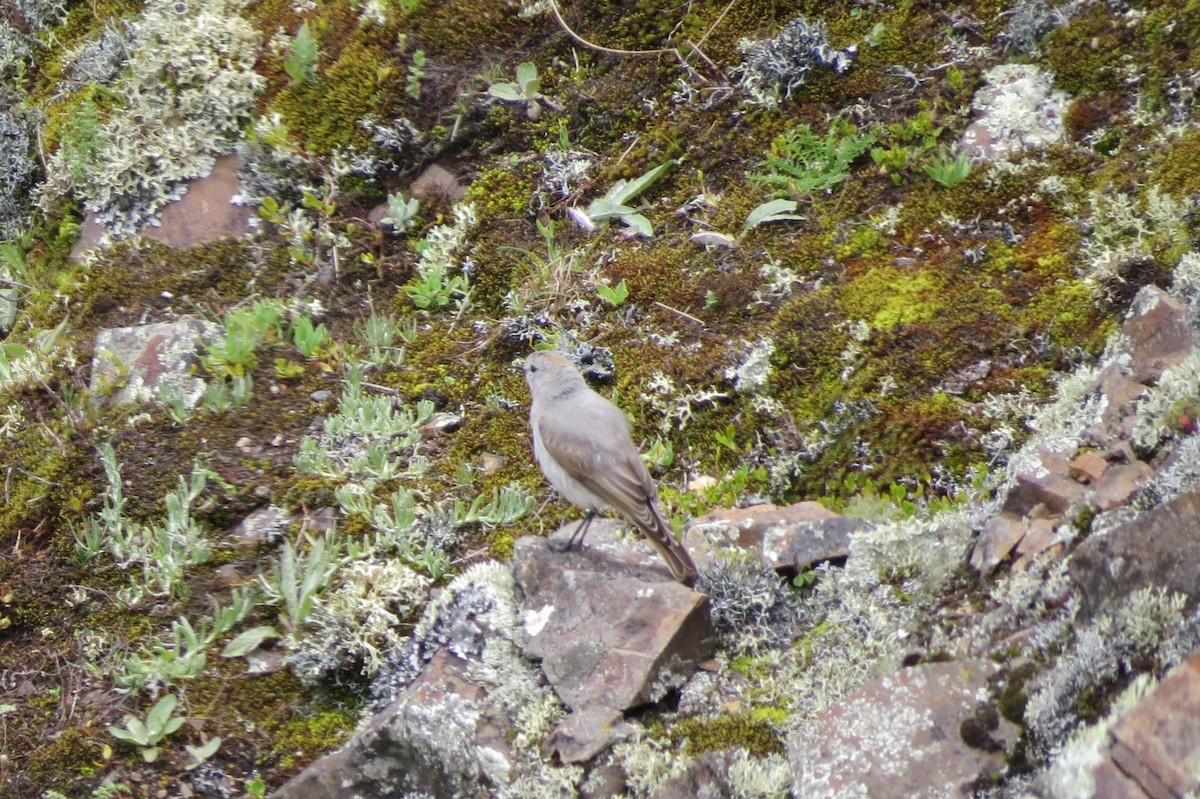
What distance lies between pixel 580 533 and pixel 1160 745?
2933mm

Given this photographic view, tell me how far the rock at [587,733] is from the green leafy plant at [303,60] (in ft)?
15.5

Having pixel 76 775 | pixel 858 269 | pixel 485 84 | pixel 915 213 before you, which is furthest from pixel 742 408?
pixel 76 775

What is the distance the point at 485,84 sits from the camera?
23.3ft

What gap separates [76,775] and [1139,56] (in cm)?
625

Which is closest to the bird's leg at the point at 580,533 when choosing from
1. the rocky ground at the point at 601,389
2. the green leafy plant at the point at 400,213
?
the rocky ground at the point at 601,389

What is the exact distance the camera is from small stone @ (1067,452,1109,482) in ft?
14.3

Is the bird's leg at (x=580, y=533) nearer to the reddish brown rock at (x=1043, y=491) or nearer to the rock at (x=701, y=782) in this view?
the rock at (x=701, y=782)

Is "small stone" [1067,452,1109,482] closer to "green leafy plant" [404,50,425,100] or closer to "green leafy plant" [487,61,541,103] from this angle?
"green leafy plant" [487,61,541,103]

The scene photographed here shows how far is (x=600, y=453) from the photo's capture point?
523cm

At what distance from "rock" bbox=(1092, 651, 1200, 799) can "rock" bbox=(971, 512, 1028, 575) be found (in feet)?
4.07

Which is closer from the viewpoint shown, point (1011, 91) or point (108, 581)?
point (108, 581)

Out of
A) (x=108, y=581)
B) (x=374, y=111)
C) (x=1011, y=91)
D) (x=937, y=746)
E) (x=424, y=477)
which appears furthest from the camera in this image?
(x=374, y=111)

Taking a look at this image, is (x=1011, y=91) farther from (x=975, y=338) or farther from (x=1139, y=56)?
(x=975, y=338)

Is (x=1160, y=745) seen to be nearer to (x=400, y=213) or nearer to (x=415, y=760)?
(x=415, y=760)
